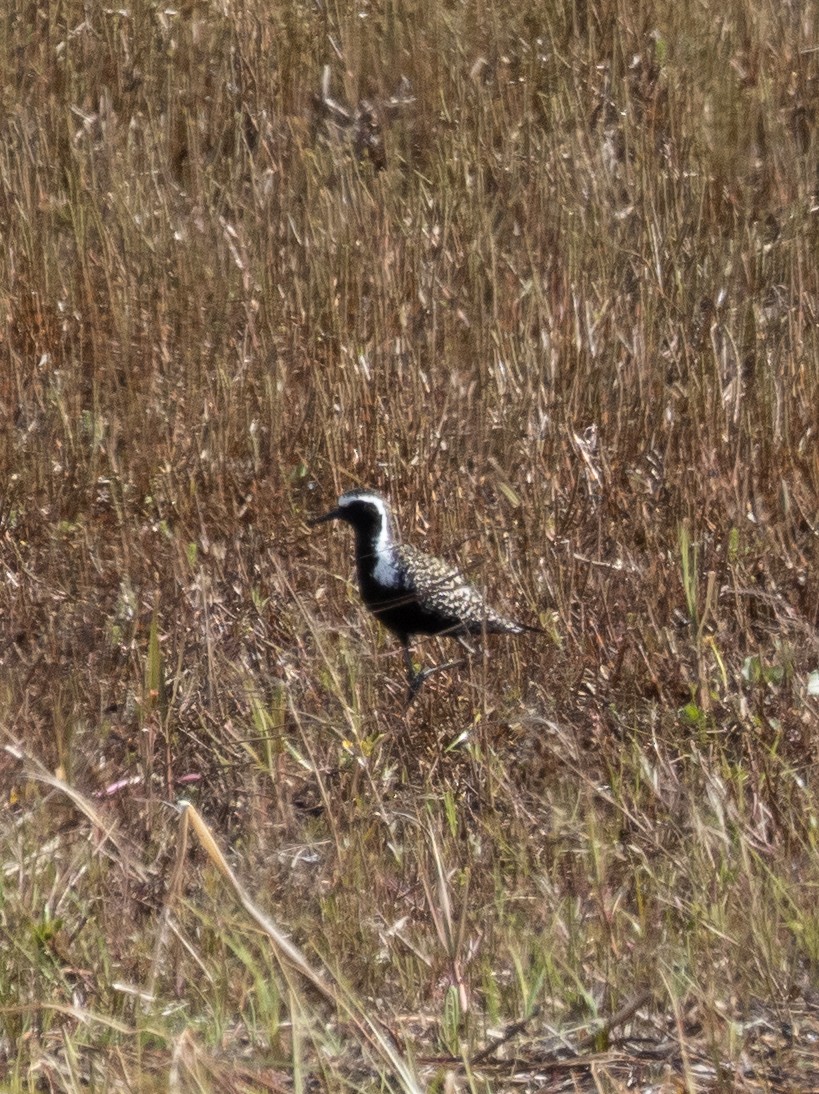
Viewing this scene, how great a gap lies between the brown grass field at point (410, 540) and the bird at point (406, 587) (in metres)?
0.09

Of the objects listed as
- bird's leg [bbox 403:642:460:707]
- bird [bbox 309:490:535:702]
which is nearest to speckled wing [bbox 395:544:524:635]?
bird [bbox 309:490:535:702]

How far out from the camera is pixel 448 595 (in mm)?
4148

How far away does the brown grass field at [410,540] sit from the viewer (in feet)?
7.77

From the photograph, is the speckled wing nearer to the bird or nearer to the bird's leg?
the bird

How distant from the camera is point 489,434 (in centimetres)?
479

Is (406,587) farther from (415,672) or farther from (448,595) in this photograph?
(415,672)

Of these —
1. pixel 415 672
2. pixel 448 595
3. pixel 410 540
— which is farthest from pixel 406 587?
pixel 410 540

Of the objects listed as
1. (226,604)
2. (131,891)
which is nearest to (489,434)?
(226,604)

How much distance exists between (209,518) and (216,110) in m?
2.61

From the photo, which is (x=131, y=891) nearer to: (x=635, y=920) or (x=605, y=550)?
(x=635, y=920)

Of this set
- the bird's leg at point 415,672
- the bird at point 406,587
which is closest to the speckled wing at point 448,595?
the bird at point 406,587

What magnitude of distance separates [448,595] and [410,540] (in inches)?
18.3

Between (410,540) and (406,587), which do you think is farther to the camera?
(410,540)

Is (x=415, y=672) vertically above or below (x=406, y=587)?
below
